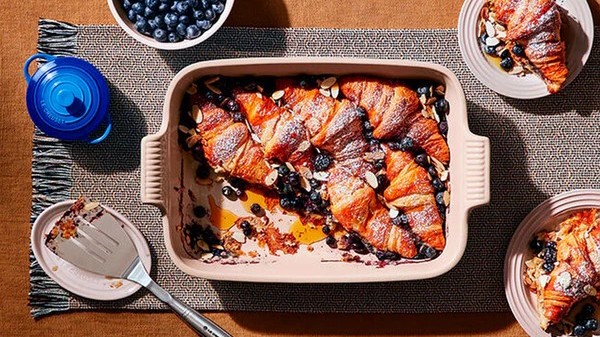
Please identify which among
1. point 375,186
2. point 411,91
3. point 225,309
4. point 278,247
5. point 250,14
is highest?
point 250,14

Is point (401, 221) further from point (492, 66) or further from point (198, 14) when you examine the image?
point (198, 14)

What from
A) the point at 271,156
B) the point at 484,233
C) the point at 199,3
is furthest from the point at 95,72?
the point at 484,233

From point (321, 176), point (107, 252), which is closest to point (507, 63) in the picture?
point (321, 176)

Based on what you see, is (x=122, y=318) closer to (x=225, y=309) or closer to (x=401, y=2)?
(x=225, y=309)

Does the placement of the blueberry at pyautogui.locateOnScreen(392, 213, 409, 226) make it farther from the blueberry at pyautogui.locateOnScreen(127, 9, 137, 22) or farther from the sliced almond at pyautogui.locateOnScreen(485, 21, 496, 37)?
the blueberry at pyautogui.locateOnScreen(127, 9, 137, 22)

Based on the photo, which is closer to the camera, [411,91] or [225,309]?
[411,91]
